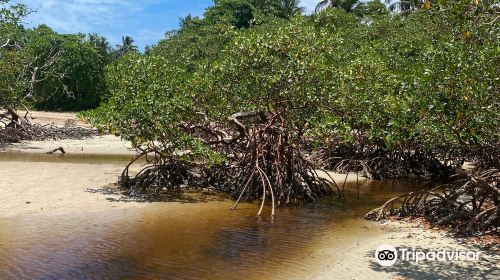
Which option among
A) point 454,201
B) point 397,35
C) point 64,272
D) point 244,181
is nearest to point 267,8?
point 397,35

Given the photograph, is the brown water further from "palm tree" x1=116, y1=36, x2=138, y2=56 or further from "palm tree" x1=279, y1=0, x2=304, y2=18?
"palm tree" x1=116, y1=36, x2=138, y2=56

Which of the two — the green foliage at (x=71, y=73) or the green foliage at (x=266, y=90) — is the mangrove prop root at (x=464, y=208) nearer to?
the green foliage at (x=266, y=90)

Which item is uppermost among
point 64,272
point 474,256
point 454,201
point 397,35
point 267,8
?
point 267,8

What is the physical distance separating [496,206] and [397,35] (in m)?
19.0

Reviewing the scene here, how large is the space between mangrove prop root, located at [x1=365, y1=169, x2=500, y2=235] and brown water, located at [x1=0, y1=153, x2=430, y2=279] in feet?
3.50

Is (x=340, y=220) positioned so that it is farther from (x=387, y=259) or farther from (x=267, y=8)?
(x=267, y=8)

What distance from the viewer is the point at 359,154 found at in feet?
58.4

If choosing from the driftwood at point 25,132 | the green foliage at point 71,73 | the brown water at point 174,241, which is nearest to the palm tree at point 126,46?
the green foliage at point 71,73

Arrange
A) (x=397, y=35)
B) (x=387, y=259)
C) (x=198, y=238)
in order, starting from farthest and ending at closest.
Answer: (x=397, y=35) → (x=198, y=238) → (x=387, y=259)

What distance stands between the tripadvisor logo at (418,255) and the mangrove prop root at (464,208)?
1111mm

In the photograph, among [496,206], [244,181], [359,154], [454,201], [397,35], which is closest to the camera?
[496,206]

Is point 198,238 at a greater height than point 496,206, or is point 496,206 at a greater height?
point 496,206

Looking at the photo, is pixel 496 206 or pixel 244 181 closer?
pixel 496 206

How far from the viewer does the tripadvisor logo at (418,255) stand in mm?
7373
